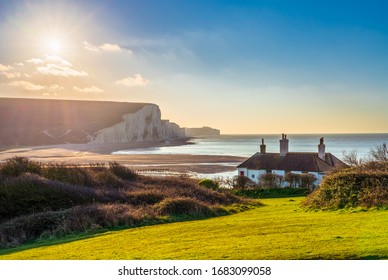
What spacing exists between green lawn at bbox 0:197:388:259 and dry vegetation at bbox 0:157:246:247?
2493 mm

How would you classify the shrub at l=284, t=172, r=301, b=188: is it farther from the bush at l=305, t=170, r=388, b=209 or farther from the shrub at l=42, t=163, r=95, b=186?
the shrub at l=42, t=163, r=95, b=186

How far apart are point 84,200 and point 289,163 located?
61.6ft

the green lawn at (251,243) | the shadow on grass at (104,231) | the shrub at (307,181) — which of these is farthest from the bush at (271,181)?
the green lawn at (251,243)

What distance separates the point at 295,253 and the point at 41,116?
3984cm

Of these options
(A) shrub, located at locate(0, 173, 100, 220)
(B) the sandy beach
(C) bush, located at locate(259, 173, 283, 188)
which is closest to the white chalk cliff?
(B) the sandy beach

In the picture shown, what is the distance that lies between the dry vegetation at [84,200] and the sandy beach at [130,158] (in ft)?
74.1

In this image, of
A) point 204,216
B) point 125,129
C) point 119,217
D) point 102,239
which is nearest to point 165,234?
point 102,239

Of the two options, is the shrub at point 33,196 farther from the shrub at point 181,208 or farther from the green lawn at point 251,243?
the green lawn at point 251,243

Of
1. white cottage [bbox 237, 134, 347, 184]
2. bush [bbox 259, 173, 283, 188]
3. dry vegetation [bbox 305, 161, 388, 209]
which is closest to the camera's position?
dry vegetation [bbox 305, 161, 388, 209]

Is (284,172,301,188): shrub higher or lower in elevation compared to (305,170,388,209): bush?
lower

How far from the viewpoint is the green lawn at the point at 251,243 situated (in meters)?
6.07

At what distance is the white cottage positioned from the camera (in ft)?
93.7
